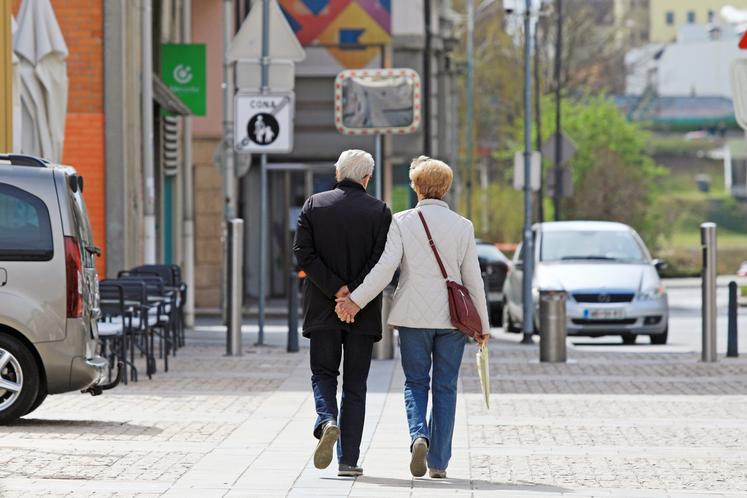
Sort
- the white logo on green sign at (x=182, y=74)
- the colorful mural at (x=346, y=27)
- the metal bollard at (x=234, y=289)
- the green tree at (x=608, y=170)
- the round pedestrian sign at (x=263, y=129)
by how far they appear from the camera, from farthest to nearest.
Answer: the green tree at (x=608, y=170), the colorful mural at (x=346, y=27), the white logo on green sign at (x=182, y=74), the round pedestrian sign at (x=263, y=129), the metal bollard at (x=234, y=289)

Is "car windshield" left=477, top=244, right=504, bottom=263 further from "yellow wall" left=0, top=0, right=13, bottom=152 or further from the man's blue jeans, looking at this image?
the man's blue jeans

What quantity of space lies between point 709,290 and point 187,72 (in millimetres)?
10329

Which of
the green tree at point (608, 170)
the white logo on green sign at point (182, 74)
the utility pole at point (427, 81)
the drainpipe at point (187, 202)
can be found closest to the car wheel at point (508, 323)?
the drainpipe at point (187, 202)

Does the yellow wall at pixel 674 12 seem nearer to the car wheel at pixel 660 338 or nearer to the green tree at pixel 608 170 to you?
the green tree at pixel 608 170

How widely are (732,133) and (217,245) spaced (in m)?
107

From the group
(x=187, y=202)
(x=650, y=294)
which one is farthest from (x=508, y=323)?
(x=187, y=202)

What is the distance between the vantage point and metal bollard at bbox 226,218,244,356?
2009cm

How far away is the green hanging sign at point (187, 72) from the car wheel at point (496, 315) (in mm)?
6217

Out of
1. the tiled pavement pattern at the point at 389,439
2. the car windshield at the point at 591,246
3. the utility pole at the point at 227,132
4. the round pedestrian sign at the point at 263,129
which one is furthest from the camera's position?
the utility pole at the point at 227,132

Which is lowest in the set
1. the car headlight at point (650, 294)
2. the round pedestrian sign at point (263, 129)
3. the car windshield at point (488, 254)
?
the car headlight at point (650, 294)

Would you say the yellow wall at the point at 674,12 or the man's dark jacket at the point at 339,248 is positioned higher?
the yellow wall at the point at 674,12

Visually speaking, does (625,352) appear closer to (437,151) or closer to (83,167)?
(83,167)

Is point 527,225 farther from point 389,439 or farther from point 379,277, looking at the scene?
point 379,277

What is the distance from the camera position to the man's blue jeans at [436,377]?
395 inches
